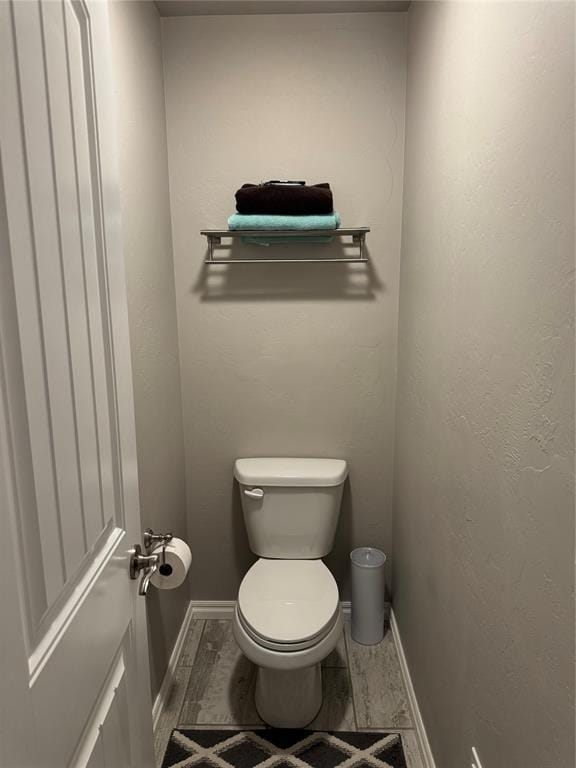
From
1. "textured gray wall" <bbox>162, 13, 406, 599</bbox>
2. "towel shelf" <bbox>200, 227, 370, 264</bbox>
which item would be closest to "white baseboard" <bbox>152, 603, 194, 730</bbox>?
"textured gray wall" <bbox>162, 13, 406, 599</bbox>

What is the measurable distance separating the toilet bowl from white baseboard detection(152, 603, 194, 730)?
327mm

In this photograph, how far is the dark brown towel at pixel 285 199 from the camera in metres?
1.91

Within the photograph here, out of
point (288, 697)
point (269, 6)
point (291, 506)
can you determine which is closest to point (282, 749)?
point (288, 697)

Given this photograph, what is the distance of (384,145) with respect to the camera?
6.62 feet

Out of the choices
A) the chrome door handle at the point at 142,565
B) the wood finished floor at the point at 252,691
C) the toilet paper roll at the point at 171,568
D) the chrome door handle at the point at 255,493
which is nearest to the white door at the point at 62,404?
the chrome door handle at the point at 142,565

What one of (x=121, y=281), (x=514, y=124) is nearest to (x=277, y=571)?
(x=121, y=281)

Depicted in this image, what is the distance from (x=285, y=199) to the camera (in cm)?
191

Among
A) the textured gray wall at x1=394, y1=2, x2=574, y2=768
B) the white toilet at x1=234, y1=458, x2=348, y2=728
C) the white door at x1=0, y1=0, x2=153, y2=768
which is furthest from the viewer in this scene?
the white toilet at x1=234, y1=458, x2=348, y2=728

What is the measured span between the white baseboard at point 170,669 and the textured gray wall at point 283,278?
0.42 feet

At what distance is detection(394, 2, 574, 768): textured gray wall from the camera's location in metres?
0.84

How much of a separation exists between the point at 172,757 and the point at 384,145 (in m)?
2.20

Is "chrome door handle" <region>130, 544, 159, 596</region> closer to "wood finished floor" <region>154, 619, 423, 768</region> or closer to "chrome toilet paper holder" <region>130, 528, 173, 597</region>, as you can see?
"chrome toilet paper holder" <region>130, 528, 173, 597</region>

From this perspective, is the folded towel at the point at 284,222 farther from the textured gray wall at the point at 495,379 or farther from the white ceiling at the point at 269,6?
the white ceiling at the point at 269,6

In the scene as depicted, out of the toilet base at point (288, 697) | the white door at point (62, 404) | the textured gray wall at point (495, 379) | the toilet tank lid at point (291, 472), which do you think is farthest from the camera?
the toilet tank lid at point (291, 472)
